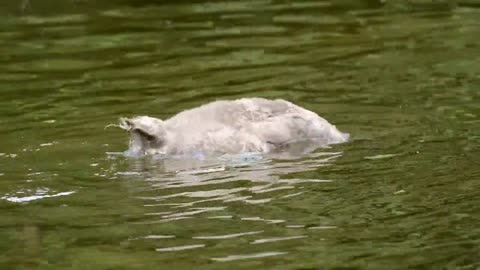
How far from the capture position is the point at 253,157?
10281 millimetres

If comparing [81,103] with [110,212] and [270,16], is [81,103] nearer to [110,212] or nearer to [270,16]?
[110,212]

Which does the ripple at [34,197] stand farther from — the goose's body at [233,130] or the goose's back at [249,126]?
the goose's back at [249,126]

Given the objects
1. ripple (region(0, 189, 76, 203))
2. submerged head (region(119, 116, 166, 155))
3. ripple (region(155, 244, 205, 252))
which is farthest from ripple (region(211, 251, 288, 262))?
submerged head (region(119, 116, 166, 155))

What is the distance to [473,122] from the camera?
10867 millimetres

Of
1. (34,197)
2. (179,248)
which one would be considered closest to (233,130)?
(34,197)

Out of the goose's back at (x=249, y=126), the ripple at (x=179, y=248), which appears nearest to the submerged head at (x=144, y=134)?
the goose's back at (x=249, y=126)

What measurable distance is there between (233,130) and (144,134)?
2.51ft

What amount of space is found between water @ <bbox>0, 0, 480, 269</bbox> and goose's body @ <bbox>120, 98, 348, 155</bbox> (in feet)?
0.71

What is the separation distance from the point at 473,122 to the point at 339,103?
5.73 ft

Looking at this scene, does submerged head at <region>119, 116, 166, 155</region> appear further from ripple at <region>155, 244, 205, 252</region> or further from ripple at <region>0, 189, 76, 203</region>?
ripple at <region>155, 244, 205, 252</region>

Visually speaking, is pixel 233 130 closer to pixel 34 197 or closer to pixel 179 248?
pixel 34 197

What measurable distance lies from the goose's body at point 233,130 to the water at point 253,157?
0.71 ft

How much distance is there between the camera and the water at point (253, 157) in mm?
7891

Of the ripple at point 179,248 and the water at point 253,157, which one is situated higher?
the water at point 253,157
